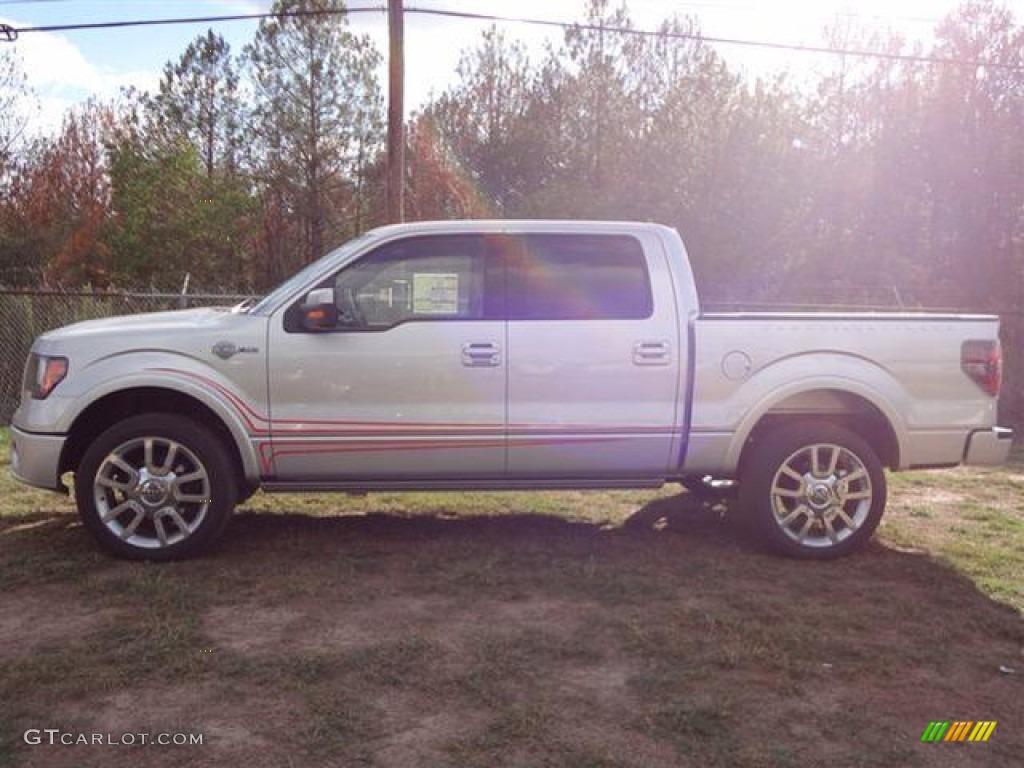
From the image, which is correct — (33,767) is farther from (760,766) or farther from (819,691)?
(819,691)

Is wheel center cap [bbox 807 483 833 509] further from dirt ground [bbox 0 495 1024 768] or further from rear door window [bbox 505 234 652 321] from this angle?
rear door window [bbox 505 234 652 321]

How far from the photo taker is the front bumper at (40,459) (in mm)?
4992

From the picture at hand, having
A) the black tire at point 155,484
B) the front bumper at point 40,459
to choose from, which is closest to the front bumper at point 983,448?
the black tire at point 155,484

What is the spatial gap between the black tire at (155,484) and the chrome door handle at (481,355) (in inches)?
57.7

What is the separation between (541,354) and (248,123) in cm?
2174

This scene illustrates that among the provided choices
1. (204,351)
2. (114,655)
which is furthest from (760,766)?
(204,351)

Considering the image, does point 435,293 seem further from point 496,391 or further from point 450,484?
point 450,484

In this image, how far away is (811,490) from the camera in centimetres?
535

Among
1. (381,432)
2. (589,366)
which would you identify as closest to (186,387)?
(381,432)

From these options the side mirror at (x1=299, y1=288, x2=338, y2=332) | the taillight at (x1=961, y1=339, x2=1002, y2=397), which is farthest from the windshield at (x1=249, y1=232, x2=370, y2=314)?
the taillight at (x1=961, y1=339, x2=1002, y2=397)

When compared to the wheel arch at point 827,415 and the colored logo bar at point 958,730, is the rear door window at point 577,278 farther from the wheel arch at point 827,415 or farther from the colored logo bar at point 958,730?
Result: the colored logo bar at point 958,730

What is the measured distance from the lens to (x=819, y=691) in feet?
11.6

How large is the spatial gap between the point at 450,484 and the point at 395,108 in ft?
29.2

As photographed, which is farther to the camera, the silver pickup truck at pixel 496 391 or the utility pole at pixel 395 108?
the utility pole at pixel 395 108
